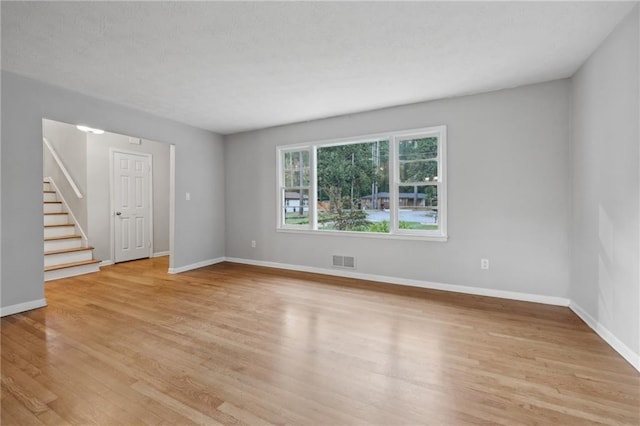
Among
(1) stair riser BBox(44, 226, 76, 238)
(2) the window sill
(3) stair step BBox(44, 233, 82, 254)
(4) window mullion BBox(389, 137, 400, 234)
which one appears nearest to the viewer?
(2) the window sill

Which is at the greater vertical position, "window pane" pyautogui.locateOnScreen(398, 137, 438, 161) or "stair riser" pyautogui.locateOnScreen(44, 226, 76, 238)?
"window pane" pyautogui.locateOnScreen(398, 137, 438, 161)

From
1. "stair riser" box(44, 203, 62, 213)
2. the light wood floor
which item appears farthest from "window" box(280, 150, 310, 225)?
"stair riser" box(44, 203, 62, 213)

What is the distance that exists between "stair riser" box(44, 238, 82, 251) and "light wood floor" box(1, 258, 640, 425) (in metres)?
1.70

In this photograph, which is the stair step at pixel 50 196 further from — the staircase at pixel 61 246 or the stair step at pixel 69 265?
the stair step at pixel 69 265

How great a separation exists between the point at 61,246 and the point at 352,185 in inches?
199

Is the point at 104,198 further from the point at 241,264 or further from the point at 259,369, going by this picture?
the point at 259,369

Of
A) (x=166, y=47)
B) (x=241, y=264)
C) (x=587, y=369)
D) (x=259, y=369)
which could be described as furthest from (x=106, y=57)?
(x=587, y=369)

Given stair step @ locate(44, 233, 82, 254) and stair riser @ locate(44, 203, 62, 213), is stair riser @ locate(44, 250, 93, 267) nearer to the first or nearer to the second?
stair step @ locate(44, 233, 82, 254)

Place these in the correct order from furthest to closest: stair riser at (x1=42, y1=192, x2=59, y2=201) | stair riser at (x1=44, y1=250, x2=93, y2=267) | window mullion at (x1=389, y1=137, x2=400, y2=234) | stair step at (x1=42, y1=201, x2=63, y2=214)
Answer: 1. stair riser at (x1=42, y1=192, x2=59, y2=201)
2. stair step at (x1=42, y1=201, x2=63, y2=214)
3. stair riser at (x1=44, y1=250, x2=93, y2=267)
4. window mullion at (x1=389, y1=137, x2=400, y2=234)

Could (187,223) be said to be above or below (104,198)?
below

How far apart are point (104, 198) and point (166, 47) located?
14.4 ft

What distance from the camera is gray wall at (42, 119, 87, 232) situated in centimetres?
543

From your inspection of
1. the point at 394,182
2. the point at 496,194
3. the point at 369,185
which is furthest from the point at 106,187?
the point at 496,194

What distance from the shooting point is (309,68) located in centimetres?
299
